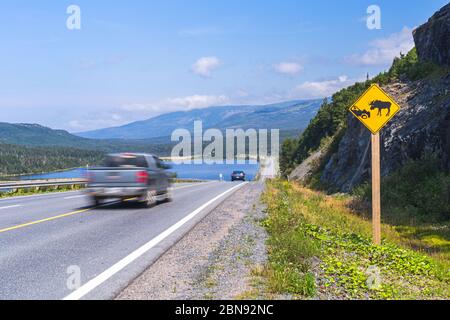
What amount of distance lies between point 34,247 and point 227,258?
3.84 metres

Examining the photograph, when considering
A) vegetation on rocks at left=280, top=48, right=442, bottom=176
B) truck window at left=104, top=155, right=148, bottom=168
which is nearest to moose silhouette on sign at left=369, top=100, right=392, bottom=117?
truck window at left=104, top=155, right=148, bottom=168

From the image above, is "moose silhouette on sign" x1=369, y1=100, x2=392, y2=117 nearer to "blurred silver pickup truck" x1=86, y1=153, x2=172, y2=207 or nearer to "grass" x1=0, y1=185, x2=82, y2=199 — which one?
"blurred silver pickup truck" x1=86, y1=153, x2=172, y2=207

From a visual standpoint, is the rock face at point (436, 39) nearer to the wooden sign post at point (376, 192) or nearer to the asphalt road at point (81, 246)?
the asphalt road at point (81, 246)

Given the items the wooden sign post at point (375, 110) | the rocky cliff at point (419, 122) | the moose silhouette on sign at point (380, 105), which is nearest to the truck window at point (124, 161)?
the wooden sign post at point (375, 110)

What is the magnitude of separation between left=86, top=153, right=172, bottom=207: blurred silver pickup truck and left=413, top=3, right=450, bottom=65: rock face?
17.0m

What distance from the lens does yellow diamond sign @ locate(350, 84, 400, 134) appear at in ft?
29.0

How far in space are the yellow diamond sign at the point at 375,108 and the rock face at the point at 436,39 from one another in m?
17.2

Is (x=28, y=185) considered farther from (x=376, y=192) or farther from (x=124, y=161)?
(x=376, y=192)

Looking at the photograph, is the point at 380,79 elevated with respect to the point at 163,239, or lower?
elevated

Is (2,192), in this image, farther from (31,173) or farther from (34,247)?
(31,173)

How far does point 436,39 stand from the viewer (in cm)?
2469

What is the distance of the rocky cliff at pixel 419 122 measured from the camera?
17.9m
